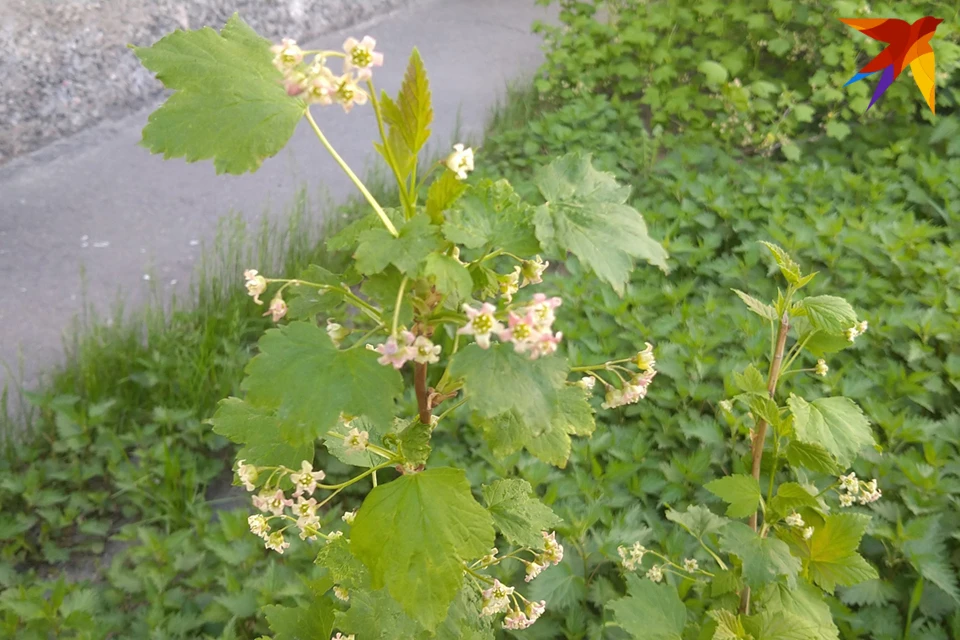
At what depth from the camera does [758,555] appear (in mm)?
1278

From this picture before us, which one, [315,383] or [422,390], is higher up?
[315,383]

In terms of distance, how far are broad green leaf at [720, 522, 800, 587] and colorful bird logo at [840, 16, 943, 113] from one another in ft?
6.96

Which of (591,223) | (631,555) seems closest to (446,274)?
(591,223)

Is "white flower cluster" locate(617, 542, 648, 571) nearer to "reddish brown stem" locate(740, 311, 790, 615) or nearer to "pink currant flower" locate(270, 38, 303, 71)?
"reddish brown stem" locate(740, 311, 790, 615)

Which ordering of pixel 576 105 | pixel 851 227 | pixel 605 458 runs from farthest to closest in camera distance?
pixel 576 105 → pixel 851 227 → pixel 605 458

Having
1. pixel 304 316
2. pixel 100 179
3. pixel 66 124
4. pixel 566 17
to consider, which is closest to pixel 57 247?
pixel 100 179

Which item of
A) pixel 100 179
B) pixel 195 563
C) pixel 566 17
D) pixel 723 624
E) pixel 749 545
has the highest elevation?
pixel 566 17

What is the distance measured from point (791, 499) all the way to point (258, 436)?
3.10 feet

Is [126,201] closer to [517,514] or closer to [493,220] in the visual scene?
[517,514]

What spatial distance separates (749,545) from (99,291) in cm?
278

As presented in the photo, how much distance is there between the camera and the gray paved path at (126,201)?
2.96 metres

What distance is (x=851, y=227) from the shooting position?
3.03 metres

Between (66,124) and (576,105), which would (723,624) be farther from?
(66,124)

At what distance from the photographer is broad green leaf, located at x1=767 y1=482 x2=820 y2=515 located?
4.19 feet
